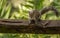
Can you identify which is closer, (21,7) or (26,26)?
(26,26)

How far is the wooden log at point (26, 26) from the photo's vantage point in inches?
45.6

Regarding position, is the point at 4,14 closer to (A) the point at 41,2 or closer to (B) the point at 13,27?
(A) the point at 41,2

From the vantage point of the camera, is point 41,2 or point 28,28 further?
point 41,2

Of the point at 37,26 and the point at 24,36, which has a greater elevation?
the point at 37,26

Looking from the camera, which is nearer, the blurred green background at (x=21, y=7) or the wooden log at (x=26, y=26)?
the wooden log at (x=26, y=26)

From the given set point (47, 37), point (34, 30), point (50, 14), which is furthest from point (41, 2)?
point (34, 30)

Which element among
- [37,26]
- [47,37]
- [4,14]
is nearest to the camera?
[37,26]

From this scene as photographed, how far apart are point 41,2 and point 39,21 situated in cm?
115

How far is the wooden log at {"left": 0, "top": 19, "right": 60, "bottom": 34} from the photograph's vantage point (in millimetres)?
1157

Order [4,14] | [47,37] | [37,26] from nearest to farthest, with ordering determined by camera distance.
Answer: [37,26], [47,37], [4,14]

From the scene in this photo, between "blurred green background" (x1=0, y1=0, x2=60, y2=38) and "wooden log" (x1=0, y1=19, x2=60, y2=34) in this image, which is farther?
"blurred green background" (x1=0, y1=0, x2=60, y2=38)

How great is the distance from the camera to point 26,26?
3.79 ft

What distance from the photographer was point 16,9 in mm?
2383

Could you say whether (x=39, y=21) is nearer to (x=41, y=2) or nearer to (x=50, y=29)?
(x=50, y=29)
